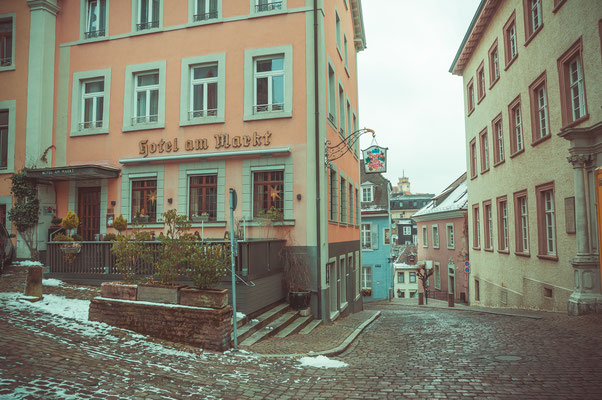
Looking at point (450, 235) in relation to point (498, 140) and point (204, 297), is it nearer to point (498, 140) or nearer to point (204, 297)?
point (498, 140)

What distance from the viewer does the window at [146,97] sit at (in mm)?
16609

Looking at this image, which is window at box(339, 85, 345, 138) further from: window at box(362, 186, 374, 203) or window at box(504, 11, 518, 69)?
window at box(362, 186, 374, 203)

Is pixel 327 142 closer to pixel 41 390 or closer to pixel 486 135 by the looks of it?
pixel 41 390

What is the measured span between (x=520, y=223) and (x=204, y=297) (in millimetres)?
15496

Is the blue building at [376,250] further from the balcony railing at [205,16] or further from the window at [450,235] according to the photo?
the balcony railing at [205,16]

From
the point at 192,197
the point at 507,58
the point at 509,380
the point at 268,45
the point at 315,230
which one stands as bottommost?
the point at 509,380

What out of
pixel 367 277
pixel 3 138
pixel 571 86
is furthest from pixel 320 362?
pixel 367 277

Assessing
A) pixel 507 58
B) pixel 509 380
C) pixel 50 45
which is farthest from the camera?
pixel 507 58

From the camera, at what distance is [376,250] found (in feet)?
135

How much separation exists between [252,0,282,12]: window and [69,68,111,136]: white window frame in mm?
5645

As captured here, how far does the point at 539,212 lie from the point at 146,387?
605 inches

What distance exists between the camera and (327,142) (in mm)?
15727

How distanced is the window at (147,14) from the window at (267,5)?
11.9 feet

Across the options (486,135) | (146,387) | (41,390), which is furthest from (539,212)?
(41,390)
